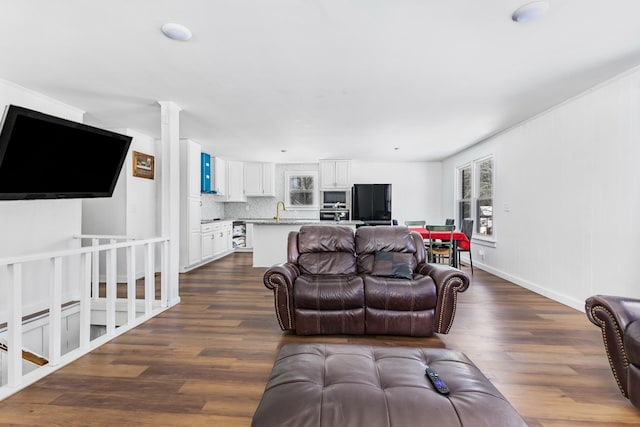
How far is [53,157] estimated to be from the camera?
2613 mm

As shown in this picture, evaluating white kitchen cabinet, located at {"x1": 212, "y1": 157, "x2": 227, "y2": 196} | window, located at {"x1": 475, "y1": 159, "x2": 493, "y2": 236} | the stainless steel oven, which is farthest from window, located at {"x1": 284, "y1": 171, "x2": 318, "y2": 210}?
window, located at {"x1": 475, "y1": 159, "x2": 493, "y2": 236}

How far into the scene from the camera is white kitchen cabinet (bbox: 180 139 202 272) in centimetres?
529

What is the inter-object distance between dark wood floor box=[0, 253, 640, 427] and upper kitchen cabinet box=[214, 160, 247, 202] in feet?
14.3

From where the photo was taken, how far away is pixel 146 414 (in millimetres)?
1654

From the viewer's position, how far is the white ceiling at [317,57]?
76.0 inches

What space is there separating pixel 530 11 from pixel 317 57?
58.2 inches

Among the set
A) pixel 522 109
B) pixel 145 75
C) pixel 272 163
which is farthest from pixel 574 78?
pixel 272 163

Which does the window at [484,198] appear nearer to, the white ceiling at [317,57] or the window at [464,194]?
the window at [464,194]

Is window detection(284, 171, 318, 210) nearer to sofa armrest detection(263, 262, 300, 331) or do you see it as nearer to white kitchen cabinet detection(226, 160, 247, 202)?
white kitchen cabinet detection(226, 160, 247, 202)

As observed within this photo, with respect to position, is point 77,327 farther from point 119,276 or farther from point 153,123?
point 153,123

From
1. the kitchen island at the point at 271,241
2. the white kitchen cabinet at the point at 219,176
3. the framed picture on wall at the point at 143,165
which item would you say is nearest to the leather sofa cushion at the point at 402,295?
the kitchen island at the point at 271,241

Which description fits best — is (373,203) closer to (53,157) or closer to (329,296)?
(329,296)

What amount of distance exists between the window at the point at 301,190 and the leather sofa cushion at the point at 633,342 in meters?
6.29

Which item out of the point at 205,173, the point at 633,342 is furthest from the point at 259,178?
the point at 633,342
